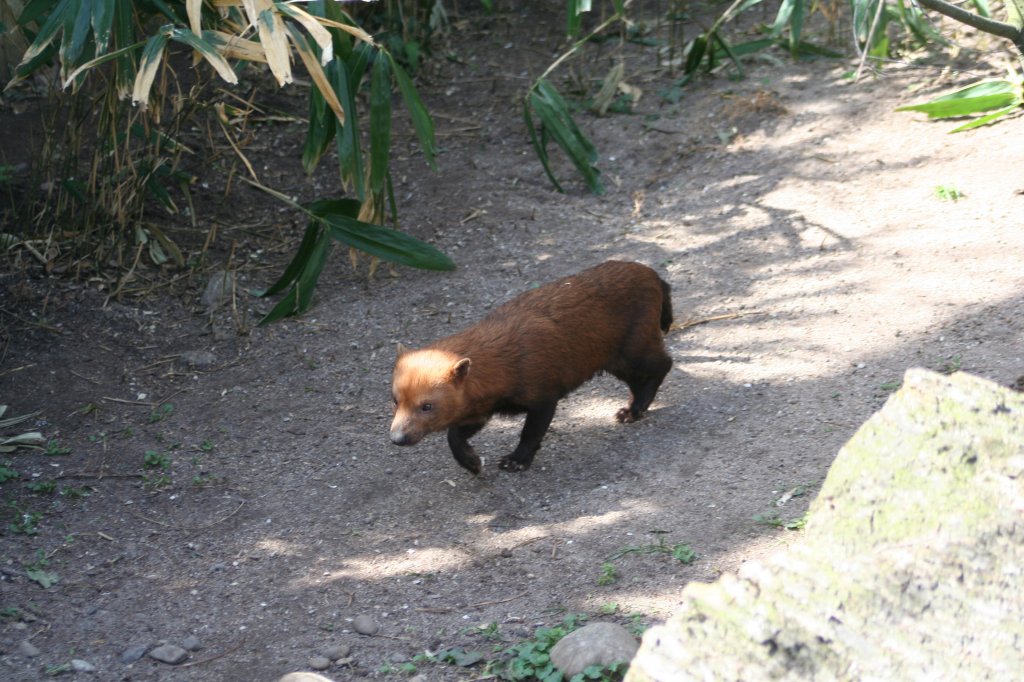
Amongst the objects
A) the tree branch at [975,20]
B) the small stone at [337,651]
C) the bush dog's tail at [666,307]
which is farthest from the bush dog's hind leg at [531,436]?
the tree branch at [975,20]

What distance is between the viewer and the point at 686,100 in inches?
347

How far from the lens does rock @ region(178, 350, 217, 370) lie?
6.34 metres

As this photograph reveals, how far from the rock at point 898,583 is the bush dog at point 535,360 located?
2.65 meters

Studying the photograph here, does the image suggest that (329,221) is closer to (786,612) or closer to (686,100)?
(686,100)

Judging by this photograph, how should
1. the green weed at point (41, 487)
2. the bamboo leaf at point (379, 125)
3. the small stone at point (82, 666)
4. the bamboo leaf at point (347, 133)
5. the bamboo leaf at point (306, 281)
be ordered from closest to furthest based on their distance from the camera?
the small stone at point (82, 666) → the green weed at point (41, 487) → the bamboo leaf at point (347, 133) → the bamboo leaf at point (379, 125) → the bamboo leaf at point (306, 281)

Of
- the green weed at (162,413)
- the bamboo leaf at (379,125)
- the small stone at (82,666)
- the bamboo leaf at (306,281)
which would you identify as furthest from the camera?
the bamboo leaf at (306,281)

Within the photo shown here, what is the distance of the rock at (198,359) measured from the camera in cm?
634

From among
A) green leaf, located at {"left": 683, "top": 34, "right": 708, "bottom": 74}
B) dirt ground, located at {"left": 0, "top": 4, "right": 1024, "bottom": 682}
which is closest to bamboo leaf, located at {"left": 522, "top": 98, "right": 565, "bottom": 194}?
dirt ground, located at {"left": 0, "top": 4, "right": 1024, "bottom": 682}

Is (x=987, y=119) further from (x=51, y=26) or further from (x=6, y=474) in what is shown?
(x=6, y=474)

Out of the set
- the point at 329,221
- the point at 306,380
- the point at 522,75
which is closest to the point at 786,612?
the point at 306,380

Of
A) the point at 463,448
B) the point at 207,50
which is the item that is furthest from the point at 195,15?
the point at 463,448

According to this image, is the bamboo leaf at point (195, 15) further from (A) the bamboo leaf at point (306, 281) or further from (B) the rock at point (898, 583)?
(B) the rock at point (898, 583)

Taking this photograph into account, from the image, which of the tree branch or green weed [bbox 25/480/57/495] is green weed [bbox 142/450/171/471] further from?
the tree branch

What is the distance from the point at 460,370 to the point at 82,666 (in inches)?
77.7
